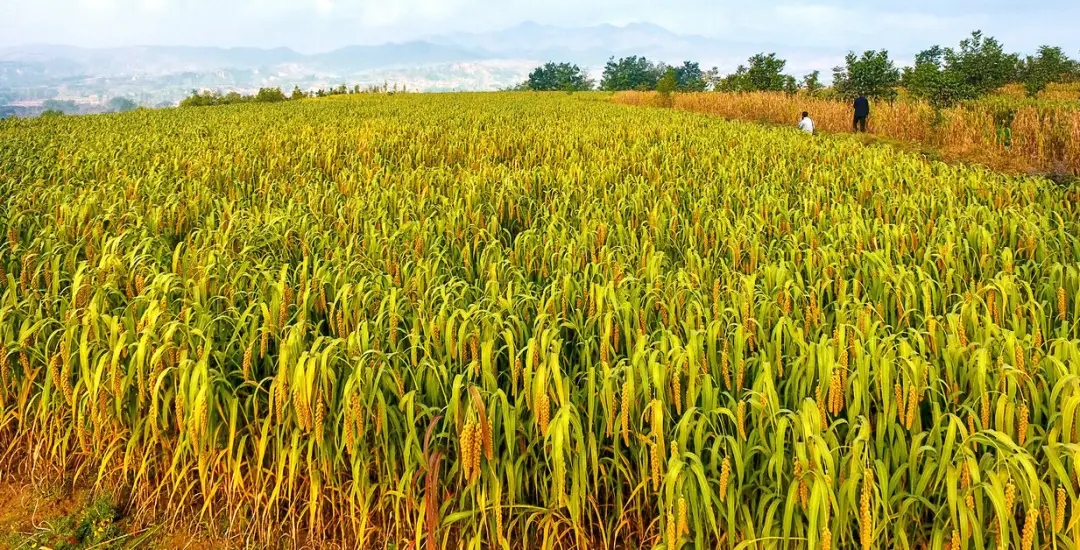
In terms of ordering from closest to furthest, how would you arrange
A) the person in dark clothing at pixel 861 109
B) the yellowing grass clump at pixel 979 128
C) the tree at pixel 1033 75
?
the yellowing grass clump at pixel 979 128, the person in dark clothing at pixel 861 109, the tree at pixel 1033 75

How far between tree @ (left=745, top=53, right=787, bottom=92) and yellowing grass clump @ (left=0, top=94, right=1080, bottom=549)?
27.1 meters

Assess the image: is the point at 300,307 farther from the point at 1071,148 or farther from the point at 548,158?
the point at 1071,148

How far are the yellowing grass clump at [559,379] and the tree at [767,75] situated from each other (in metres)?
27.1

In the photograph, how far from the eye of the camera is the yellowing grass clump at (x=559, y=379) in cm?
198

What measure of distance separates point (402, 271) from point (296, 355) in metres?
1.23

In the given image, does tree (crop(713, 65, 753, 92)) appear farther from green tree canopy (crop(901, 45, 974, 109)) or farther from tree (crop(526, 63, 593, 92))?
tree (crop(526, 63, 593, 92))

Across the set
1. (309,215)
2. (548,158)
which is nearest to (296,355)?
(309,215)

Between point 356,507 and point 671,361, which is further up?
point 671,361

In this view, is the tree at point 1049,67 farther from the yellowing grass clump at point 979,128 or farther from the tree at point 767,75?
the yellowing grass clump at point 979,128

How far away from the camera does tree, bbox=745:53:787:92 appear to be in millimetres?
29375

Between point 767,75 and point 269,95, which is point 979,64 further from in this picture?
point 269,95

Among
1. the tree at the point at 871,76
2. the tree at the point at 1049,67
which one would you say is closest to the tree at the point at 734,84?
the tree at the point at 871,76

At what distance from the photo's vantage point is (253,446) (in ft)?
8.34

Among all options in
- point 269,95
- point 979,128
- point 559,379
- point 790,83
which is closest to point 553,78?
point 269,95
